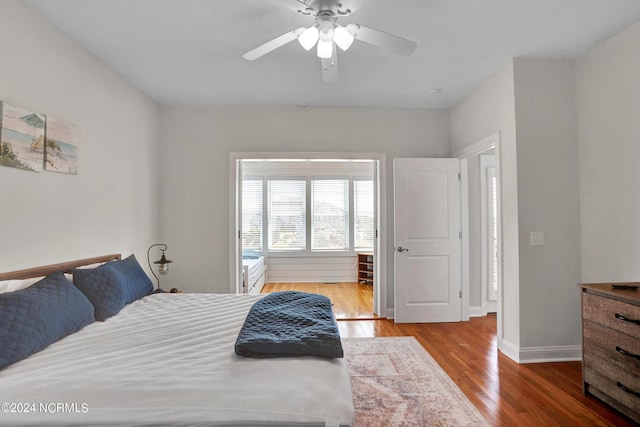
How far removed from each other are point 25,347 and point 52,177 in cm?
128

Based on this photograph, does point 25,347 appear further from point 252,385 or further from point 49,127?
point 49,127

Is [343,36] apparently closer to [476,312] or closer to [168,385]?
[168,385]

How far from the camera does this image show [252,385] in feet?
3.96

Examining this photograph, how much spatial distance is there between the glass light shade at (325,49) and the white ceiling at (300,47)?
0.29 metres

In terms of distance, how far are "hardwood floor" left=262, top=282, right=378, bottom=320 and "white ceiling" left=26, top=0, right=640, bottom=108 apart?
2752mm

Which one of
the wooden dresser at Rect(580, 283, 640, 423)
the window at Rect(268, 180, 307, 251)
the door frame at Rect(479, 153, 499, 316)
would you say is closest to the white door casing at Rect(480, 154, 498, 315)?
the door frame at Rect(479, 153, 499, 316)

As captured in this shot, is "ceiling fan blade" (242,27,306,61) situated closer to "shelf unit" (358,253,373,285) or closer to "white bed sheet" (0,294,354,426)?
A: "white bed sheet" (0,294,354,426)

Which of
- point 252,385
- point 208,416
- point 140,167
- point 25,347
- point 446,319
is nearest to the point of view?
point 208,416

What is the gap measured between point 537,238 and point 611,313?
0.86 m

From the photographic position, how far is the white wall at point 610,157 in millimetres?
2260

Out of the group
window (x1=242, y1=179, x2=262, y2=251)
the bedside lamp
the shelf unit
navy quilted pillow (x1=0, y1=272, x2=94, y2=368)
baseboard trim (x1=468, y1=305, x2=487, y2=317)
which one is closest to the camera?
navy quilted pillow (x1=0, y1=272, x2=94, y2=368)

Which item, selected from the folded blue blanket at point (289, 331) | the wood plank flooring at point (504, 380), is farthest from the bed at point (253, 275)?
the folded blue blanket at point (289, 331)

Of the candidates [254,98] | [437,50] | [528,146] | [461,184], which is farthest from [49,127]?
[461,184]

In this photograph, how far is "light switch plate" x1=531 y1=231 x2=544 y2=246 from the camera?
8.90 ft
